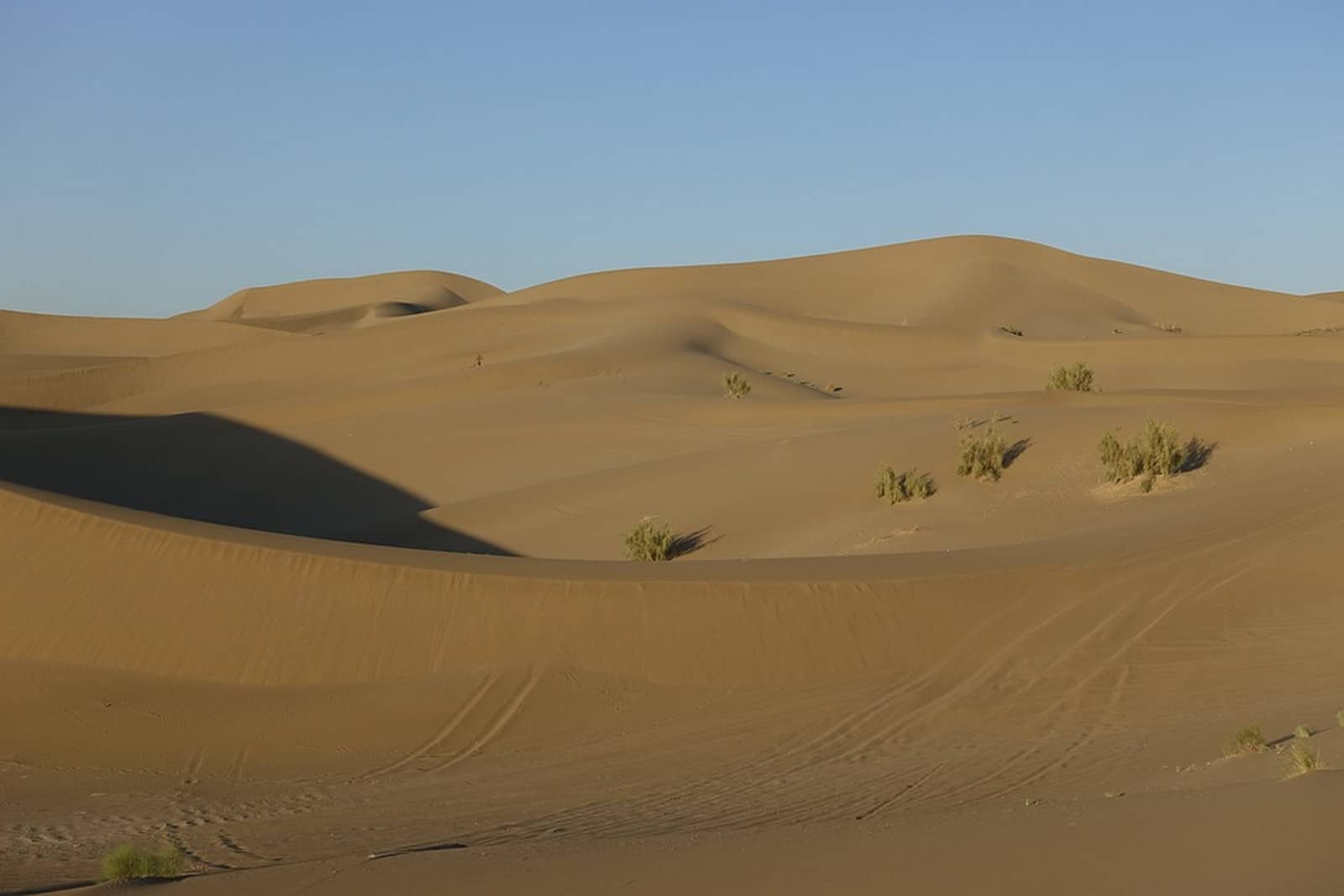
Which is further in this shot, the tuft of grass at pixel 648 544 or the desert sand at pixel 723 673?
the tuft of grass at pixel 648 544

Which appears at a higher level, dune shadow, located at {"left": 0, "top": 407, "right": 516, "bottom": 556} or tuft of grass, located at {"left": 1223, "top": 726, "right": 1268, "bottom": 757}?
dune shadow, located at {"left": 0, "top": 407, "right": 516, "bottom": 556}

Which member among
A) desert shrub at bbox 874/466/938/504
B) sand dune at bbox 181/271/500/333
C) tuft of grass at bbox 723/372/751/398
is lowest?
desert shrub at bbox 874/466/938/504

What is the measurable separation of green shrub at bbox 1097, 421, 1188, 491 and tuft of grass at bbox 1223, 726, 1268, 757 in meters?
10.4

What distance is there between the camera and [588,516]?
22219 millimetres

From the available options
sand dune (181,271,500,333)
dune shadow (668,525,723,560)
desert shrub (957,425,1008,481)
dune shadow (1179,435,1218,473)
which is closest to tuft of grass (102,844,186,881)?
dune shadow (668,525,723,560)

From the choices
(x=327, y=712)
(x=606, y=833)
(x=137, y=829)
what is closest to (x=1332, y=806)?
(x=606, y=833)

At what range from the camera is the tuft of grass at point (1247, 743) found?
27.5ft

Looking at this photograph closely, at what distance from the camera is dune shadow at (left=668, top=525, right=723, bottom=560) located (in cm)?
1994

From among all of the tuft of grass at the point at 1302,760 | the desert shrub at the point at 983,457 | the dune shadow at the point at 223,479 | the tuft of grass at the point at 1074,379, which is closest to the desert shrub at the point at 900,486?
the desert shrub at the point at 983,457

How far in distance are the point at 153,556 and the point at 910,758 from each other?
7.29m

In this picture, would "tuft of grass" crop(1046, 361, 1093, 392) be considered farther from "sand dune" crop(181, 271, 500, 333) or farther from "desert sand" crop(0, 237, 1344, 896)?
"sand dune" crop(181, 271, 500, 333)

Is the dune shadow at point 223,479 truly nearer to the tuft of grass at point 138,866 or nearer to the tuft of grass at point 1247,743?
the tuft of grass at point 1247,743

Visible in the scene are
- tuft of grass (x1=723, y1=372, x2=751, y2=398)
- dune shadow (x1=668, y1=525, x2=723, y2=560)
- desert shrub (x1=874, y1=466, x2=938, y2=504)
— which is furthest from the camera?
tuft of grass (x1=723, y1=372, x2=751, y2=398)

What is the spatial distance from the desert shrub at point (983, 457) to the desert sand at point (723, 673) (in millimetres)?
224
